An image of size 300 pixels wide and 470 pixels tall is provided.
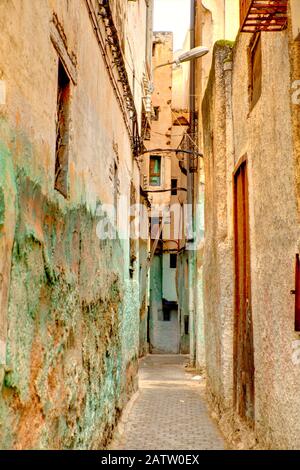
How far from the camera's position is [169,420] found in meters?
9.04

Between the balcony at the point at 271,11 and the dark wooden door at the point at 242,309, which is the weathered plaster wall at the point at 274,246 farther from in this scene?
the dark wooden door at the point at 242,309

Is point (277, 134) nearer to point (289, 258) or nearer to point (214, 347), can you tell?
point (289, 258)

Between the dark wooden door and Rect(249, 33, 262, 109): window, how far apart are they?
0.99 metres

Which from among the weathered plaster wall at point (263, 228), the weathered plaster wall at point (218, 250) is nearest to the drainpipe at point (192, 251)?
the weathered plaster wall at point (218, 250)

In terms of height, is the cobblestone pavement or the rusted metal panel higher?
the rusted metal panel

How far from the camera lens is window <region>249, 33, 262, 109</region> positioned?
21.1 feet

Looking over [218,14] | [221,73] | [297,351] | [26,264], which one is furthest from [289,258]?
[218,14]

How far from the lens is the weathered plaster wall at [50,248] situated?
124 inches

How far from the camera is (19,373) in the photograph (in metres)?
3.24

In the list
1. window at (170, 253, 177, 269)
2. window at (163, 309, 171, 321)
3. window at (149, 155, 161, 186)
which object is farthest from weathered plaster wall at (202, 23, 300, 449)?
window at (163, 309, 171, 321)

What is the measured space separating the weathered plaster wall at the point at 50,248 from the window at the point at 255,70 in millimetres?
1936

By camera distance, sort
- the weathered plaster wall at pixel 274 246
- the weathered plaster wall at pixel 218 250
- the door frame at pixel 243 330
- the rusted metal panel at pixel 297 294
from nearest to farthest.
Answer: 1. the rusted metal panel at pixel 297 294
2. the weathered plaster wall at pixel 274 246
3. the door frame at pixel 243 330
4. the weathered plaster wall at pixel 218 250

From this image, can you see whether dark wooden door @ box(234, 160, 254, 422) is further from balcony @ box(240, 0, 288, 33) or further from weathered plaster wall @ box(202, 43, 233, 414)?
balcony @ box(240, 0, 288, 33)
